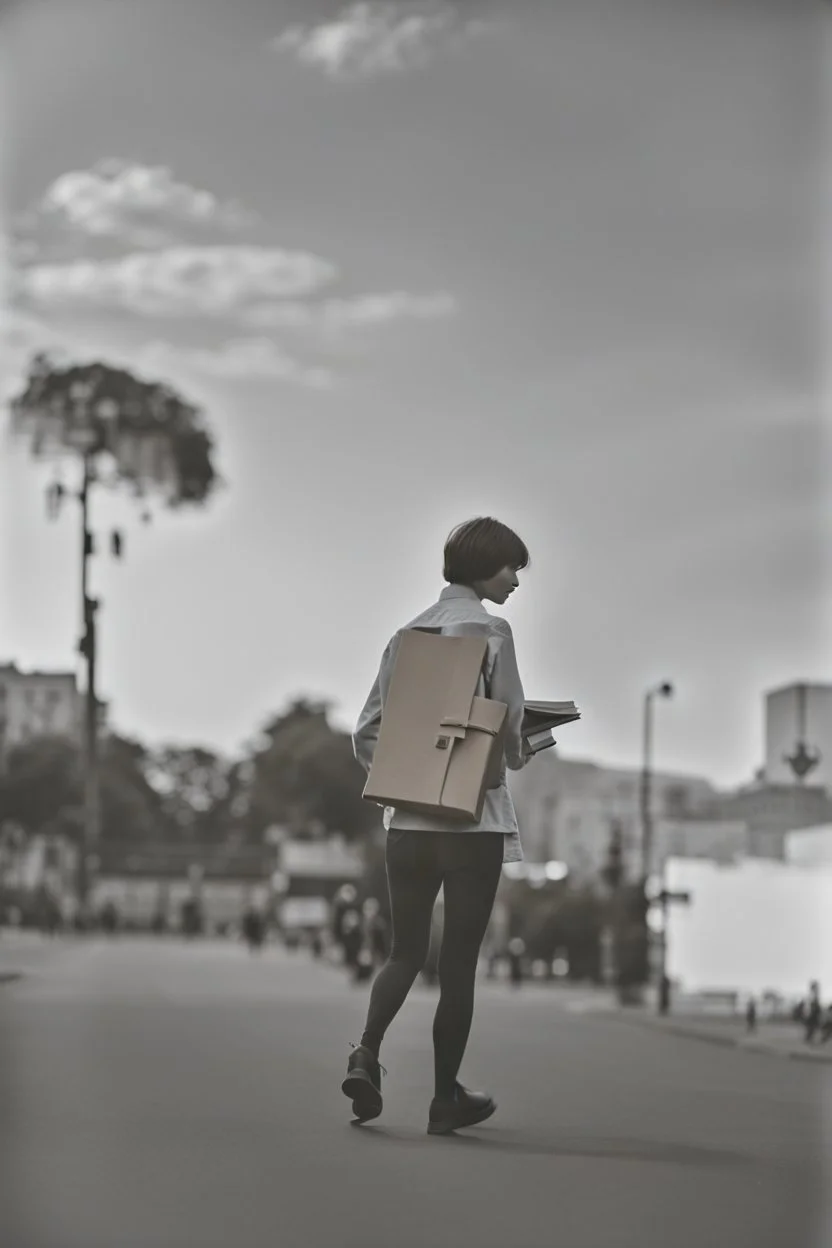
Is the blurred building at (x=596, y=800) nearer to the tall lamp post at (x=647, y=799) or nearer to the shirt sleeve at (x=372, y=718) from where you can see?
the tall lamp post at (x=647, y=799)

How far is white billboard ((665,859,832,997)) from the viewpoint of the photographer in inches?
720

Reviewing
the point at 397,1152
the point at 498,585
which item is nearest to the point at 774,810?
the point at 498,585

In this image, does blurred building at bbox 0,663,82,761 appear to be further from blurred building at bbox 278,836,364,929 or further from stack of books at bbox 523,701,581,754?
blurred building at bbox 278,836,364,929

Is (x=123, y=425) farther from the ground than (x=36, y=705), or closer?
farther from the ground

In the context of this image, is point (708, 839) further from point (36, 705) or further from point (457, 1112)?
point (457, 1112)

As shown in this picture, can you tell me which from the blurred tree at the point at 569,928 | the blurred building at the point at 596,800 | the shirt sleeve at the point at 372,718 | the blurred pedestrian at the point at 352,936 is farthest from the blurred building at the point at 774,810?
the blurred tree at the point at 569,928

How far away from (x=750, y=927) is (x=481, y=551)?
14780 mm

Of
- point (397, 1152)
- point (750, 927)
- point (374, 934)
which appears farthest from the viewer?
point (374, 934)

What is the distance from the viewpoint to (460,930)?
6.24 metres

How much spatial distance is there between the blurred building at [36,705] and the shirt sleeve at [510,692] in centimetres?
996

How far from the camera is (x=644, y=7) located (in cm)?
887

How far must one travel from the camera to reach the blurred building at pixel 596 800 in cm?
2909

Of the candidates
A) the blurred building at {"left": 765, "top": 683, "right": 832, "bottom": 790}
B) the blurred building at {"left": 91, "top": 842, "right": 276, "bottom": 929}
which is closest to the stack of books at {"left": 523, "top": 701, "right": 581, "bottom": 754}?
the blurred building at {"left": 765, "top": 683, "right": 832, "bottom": 790}

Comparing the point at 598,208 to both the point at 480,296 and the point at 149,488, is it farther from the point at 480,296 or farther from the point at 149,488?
the point at 149,488
